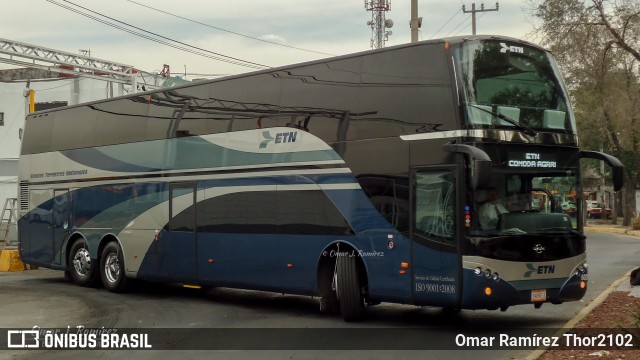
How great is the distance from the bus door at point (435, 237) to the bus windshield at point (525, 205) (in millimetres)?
385

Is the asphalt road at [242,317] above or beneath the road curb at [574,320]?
beneath

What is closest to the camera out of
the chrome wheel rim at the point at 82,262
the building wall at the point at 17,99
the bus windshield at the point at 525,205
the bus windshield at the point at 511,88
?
the bus windshield at the point at 525,205

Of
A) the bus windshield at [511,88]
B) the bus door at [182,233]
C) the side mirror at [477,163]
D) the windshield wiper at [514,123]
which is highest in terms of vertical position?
the bus windshield at [511,88]

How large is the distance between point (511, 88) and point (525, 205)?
1.69 meters

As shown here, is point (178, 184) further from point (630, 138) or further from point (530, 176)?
point (630, 138)

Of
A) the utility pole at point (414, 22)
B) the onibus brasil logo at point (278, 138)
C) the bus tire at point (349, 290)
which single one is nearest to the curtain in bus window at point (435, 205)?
the bus tire at point (349, 290)

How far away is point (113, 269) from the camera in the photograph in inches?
723

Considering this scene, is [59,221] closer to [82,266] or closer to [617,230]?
[82,266]

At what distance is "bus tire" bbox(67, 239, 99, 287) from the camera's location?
18.9 metres

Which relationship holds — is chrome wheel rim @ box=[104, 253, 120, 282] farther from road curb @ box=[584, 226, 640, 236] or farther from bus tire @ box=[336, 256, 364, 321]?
road curb @ box=[584, 226, 640, 236]

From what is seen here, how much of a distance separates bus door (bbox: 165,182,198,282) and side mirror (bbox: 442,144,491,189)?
6452 millimetres

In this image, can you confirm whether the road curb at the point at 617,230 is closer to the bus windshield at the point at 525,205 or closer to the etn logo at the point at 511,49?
the bus windshield at the point at 525,205

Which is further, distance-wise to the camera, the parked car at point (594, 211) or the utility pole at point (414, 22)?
the parked car at point (594, 211)

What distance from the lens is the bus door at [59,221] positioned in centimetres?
1964
